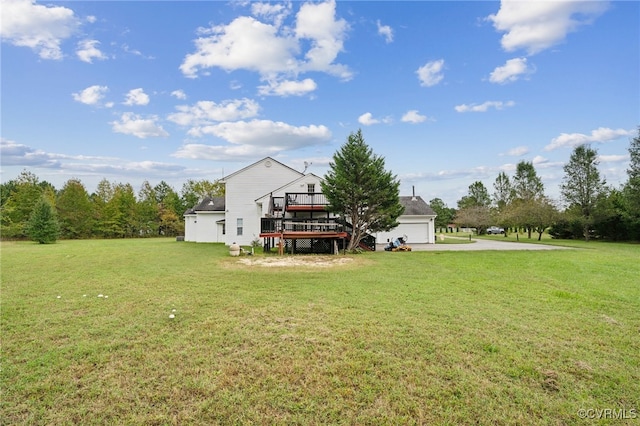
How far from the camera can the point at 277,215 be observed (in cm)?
1961

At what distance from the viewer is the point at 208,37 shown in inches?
536

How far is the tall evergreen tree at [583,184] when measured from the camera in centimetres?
2841

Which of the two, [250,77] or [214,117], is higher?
[250,77]

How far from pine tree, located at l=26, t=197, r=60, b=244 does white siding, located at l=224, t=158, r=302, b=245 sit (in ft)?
58.4

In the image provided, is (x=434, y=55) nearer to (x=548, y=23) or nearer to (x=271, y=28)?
(x=548, y=23)

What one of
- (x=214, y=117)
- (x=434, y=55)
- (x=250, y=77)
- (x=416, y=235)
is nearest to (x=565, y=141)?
(x=416, y=235)

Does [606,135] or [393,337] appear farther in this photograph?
[606,135]

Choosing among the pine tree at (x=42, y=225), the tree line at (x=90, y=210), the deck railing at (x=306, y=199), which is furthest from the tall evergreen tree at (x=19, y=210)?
the deck railing at (x=306, y=199)

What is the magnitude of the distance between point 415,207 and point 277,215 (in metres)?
13.9

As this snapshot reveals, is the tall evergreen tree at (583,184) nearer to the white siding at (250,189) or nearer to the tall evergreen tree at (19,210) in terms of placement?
the white siding at (250,189)

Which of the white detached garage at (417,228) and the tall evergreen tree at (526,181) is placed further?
the tall evergreen tree at (526,181)

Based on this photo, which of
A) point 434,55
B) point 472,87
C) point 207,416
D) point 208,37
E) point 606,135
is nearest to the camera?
point 207,416

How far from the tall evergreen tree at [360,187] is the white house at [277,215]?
3.88 ft

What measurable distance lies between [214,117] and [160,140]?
7.10 meters
